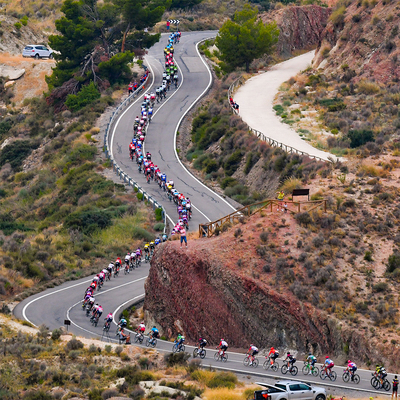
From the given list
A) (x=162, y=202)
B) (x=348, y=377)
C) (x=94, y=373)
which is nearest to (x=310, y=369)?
(x=348, y=377)

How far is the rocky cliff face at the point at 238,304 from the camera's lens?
1223 inches

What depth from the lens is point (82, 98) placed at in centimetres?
8425

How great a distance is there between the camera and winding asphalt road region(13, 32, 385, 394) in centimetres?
3222

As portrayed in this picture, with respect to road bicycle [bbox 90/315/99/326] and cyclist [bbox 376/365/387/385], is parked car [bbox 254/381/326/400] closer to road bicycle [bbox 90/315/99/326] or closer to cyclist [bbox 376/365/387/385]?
cyclist [bbox 376/365/387/385]

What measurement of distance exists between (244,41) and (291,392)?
64.5m

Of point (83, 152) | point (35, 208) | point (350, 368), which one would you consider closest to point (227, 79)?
point (83, 152)

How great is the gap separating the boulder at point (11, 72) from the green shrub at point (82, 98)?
13.7 metres

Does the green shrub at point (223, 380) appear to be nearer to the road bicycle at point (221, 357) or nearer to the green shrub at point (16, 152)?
the road bicycle at point (221, 357)

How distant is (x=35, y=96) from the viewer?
9306 cm

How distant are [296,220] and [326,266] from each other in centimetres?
450

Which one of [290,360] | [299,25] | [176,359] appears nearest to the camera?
[290,360]

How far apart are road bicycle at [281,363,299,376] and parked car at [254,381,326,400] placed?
11.6ft

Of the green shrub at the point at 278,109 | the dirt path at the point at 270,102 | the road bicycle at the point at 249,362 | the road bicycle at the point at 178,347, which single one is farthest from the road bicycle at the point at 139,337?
the green shrub at the point at 278,109

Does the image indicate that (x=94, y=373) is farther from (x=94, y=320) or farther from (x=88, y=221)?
(x=88, y=221)
